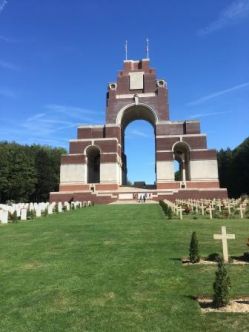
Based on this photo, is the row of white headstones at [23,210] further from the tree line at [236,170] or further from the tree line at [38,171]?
the tree line at [236,170]

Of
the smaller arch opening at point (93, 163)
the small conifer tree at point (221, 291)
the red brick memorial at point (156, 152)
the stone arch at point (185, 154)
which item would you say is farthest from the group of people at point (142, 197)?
the small conifer tree at point (221, 291)

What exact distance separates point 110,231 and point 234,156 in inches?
2055

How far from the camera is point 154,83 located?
55.3 m

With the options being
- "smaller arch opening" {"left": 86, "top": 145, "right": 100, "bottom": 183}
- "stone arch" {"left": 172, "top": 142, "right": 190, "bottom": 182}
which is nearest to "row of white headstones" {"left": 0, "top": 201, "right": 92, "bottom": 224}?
"smaller arch opening" {"left": 86, "top": 145, "right": 100, "bottom": 183}

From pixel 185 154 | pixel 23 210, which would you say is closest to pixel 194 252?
pixel 23 210

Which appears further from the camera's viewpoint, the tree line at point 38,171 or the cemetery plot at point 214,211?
the tree line at point 38,171

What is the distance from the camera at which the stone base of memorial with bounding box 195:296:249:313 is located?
529 cm

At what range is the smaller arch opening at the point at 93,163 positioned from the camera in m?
52.4

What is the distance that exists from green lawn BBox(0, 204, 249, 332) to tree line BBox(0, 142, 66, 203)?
150ft

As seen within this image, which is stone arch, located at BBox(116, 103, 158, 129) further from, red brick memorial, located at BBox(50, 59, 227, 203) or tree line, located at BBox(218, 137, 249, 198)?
tree line, located at BBox(218, 137, 249, 198)

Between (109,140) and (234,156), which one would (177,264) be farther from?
(234,156)

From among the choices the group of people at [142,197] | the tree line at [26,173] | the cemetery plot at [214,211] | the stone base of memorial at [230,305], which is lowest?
the stone base of memorial at [230,305]

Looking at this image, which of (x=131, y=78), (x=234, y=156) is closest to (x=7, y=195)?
(x=131, y=78)

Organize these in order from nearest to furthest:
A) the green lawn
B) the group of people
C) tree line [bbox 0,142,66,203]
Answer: the green lawn
the group of people
tree line [bbox 0,142,66,203]
